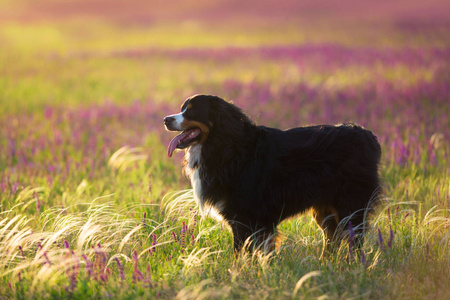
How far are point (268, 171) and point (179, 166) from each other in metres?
3.16

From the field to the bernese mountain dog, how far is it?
0.29 m

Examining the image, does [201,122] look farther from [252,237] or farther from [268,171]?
[252,237]

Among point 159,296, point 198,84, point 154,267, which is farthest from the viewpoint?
point 198,84

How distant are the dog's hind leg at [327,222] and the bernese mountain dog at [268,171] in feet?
0.20

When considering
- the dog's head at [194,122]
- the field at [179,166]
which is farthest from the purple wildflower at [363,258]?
the dog's head at [194,122]

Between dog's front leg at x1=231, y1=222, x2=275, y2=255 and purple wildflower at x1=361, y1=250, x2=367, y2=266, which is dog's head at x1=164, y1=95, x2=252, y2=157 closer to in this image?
dog's front leg at x1=231, y1=222, x2=275, y2=255

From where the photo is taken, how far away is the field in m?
3.58

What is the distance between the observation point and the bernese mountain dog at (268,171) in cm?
399

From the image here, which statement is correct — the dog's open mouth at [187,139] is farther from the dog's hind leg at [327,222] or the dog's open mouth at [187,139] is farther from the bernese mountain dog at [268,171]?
the dog's hind leg at [327,222]

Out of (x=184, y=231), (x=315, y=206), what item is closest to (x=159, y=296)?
(x=184, y=231)

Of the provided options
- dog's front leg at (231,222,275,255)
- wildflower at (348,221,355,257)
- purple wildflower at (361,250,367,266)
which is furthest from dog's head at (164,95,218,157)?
purple wildflower at (361,250,367,266)

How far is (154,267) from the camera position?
3908mm

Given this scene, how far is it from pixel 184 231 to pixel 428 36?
1996cm

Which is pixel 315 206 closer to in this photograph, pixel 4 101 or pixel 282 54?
pixel 4 101
